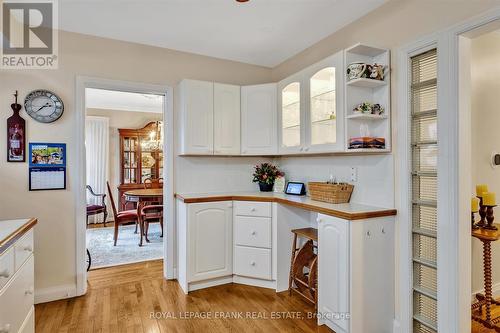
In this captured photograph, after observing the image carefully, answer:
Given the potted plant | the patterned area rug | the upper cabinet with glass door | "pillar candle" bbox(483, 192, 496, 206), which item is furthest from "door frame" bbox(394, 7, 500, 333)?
the patterned area rug

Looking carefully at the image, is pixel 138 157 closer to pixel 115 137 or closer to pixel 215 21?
pixel 115 137

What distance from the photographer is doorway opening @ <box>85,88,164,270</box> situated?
519 cm

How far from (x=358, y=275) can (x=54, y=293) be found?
2.67m

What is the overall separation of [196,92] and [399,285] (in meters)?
2.52

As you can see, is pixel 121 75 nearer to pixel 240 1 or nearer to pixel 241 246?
pixel 240 1

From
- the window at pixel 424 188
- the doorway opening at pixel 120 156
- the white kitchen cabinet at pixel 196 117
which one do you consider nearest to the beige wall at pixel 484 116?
the window at pixel 424 188

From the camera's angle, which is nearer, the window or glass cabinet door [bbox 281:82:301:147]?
the window

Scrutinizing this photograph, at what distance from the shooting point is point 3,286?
53.4 inches

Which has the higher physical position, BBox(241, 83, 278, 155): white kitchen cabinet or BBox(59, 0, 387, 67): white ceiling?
BBox(59, 0, 387, 67): white ceiling

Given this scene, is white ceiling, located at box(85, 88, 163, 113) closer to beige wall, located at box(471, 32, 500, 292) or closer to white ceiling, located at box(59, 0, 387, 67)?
white ceiling, located at box(59, 0, 387, 67)

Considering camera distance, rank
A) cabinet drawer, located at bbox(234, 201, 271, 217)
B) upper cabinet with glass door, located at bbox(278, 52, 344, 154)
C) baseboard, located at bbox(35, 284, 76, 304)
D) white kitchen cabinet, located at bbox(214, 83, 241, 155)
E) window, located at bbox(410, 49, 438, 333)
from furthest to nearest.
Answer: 1. white kitchen cabinet, located at bbox(214, 83, 241, 155)
2. cabinet drawer, located at bbox(234, 201, 271, 217)
3. baseboard, located at bbox(35, 284, 76, 304)
4. upper cabinet with glass door, located at bbox(278, 52, 344, 154)
5. window, located at bbox(410, 49, 438, 333)

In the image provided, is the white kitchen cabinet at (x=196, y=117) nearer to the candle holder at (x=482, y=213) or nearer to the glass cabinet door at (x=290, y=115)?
the glass cabinet door at (x=290, y=115)

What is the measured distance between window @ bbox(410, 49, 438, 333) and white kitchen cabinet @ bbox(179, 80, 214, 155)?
1899mm

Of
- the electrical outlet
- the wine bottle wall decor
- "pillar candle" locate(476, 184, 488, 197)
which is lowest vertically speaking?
"pillar candle" locate(476, 184, 488, 197)
